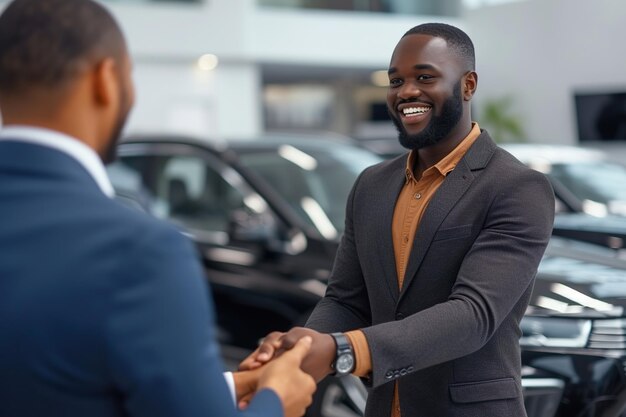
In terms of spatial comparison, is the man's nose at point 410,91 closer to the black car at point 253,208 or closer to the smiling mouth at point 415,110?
the smiling mouth at point 415,110

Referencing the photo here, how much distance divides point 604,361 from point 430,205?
1.44 meters

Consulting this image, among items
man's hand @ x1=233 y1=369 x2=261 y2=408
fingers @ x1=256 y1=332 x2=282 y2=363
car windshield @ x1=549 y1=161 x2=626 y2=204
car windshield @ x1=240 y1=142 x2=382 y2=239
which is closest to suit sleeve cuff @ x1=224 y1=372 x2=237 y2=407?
man's hand @ x1=233 y1=369 x2=261 y2=408

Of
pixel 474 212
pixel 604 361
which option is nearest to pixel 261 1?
pixel 604 361

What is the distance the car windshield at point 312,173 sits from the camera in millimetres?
5191

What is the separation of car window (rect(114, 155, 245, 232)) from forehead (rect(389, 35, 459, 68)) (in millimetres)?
3300

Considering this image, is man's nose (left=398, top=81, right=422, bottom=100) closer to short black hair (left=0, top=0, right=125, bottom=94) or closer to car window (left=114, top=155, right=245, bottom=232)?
short black hair (left=0, top=0, right=125, bottom=94)

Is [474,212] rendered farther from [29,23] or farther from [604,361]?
[604,361]

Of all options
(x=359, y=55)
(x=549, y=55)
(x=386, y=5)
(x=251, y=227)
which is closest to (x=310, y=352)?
(x=251, y=227)

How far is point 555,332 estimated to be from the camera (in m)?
3.37

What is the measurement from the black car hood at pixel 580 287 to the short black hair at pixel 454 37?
153cm

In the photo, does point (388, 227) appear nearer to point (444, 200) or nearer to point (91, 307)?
point (444, 200)

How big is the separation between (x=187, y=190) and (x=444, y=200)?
3731mm

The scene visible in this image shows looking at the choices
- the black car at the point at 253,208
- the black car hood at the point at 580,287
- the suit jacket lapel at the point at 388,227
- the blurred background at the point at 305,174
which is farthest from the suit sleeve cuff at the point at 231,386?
the black car at the point at 253,208

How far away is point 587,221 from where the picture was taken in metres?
5.23
